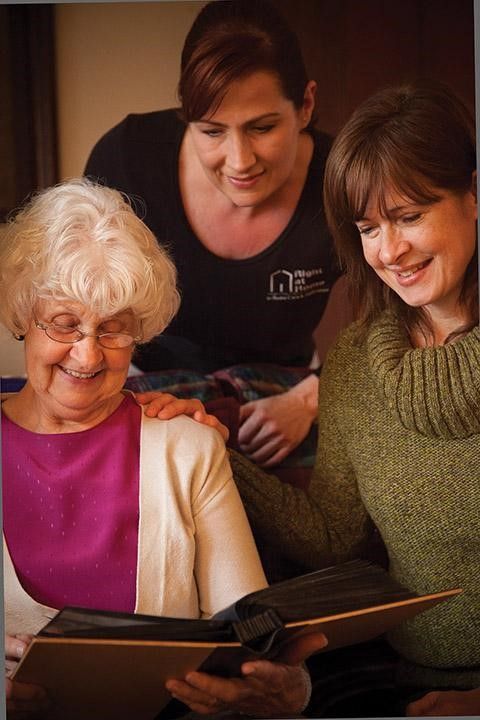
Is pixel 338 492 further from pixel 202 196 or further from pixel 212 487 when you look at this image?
pixel 202 196

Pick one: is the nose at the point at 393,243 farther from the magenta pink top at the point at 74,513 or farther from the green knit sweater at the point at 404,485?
the magenta pink top at the point at 74,513

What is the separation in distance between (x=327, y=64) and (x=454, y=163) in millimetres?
328

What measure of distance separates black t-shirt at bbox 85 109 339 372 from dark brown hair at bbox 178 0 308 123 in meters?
0.08

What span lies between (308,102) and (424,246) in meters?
0.38

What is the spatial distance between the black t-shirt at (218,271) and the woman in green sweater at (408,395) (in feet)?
0.19

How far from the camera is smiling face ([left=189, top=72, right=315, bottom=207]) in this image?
1954 mm

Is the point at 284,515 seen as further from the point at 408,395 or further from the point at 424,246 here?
the point at 424,246

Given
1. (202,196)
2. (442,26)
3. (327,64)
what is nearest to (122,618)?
(202,196)

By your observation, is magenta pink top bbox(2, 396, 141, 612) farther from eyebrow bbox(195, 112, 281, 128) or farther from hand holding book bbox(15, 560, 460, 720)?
eyebrow bbox(195, 112, 281, 128)

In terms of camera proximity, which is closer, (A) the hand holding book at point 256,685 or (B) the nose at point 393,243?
(A) the hand holding book at point 256,685

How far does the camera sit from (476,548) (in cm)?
198

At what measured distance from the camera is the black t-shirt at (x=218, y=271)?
1979 millimetres

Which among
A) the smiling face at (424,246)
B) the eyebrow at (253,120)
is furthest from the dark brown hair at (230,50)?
the smiling face at (424,246)

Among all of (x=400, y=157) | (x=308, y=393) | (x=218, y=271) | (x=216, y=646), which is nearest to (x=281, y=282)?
(x=218, y=271)
